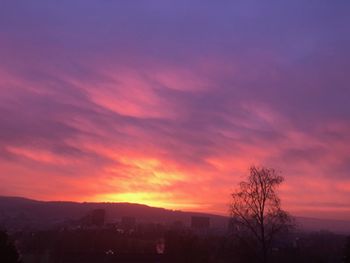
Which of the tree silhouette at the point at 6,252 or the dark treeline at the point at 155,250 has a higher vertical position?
the dark treeline at the point at 155,250

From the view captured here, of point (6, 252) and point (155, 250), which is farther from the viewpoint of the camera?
point (155, 250)

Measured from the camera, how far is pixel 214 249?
65375 mm

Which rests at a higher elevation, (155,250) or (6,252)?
(155,250)

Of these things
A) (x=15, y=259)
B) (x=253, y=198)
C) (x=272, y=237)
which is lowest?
(x=15, y=259)

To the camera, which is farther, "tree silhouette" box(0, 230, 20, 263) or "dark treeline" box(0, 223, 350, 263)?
"dark treeline" box(0, 223, 350, 263)

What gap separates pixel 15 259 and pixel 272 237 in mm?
19426

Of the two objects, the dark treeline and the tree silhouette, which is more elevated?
the dark treeline

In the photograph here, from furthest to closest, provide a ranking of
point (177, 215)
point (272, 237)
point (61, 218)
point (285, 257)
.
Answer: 1. point (177, 215)
2. point (61, 218)
3. point (285, 257)
4. point (272, 237)

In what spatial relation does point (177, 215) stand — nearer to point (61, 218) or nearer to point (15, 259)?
point (61, 218)

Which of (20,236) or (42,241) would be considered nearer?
(42,241)

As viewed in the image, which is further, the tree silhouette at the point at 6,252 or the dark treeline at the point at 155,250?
the dark treeline at the point at 155,250

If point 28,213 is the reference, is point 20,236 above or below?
below

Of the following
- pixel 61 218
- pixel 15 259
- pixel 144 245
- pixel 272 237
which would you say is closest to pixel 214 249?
pixel 144 245

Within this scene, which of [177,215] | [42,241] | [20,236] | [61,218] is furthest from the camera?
[177,215]
